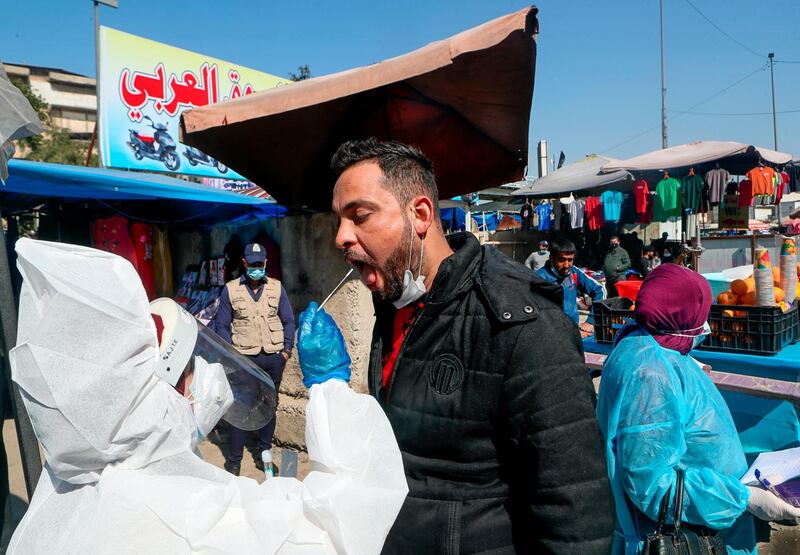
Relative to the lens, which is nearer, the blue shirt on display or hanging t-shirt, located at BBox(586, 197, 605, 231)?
the blue shirt on display

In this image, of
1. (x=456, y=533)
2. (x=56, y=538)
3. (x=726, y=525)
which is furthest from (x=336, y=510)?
(x=726, y=525)

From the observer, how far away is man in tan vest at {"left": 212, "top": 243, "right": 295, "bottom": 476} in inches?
183

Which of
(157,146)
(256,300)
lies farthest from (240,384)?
(157,146)

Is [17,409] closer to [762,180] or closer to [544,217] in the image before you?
[762,180]

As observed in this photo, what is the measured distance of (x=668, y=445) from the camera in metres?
1.78

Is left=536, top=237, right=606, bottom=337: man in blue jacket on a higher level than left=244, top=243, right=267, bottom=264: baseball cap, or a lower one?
lower

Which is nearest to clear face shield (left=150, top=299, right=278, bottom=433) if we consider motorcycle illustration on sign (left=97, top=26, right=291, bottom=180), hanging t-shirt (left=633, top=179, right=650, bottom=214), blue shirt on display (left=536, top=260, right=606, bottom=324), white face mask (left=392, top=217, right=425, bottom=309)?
white face mask (left=392, top=217, right=425, bottom=309)

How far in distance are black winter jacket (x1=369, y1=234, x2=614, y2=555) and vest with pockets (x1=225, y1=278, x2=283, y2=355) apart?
3427 mm

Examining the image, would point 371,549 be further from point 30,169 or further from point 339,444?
point 30,169

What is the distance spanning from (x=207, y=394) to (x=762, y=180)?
7.96 meters

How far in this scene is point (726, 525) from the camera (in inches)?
70.7

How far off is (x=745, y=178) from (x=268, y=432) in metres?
7.21

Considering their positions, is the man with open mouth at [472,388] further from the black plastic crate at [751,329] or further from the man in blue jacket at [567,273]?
the man in blue jacket at [567,273]

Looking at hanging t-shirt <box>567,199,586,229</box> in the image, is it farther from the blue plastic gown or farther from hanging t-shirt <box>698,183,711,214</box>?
the blue plastic gown
